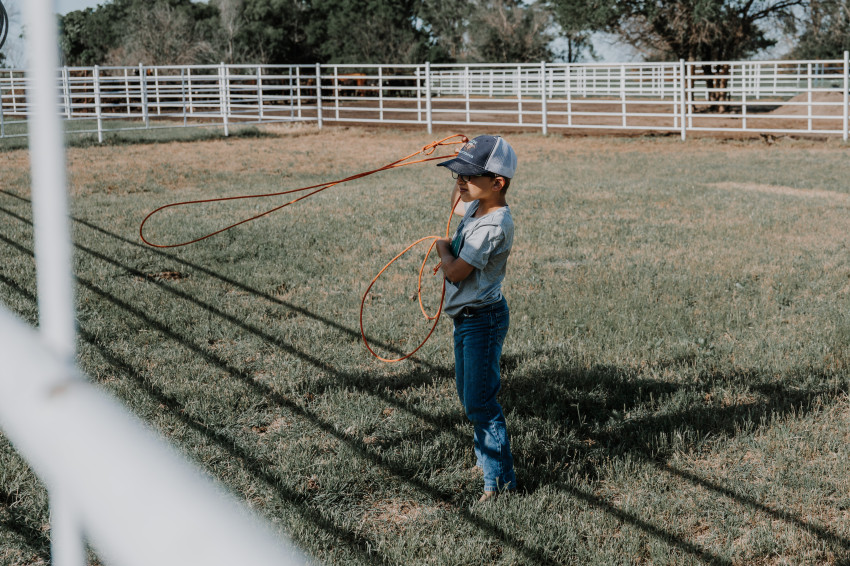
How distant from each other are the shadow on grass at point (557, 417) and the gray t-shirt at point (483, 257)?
2.75 ft

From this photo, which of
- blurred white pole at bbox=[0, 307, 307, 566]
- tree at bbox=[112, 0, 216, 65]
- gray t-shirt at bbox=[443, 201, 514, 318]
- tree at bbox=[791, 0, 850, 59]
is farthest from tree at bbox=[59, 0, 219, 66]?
blurred white pole at bbox=[0, 307, 307, 566]

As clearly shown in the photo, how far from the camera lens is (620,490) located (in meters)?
3.54

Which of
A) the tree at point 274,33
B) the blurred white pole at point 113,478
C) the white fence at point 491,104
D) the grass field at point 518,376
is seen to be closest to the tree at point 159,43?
the white fence at point 491,104

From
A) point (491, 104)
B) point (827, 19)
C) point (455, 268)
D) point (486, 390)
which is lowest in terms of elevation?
point (486, 390)

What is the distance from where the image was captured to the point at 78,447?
1.90 ft

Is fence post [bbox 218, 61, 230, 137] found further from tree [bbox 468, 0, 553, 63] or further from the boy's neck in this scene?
tree [bbox 468, 0, 553, 63]

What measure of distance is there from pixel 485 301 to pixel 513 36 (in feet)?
167

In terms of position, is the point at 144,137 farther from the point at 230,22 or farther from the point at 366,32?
the point at 366,32

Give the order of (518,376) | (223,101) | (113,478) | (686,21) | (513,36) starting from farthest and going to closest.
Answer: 1. (513,36)
2. (686,21)
3. (223,101)
4. (518,376)
5. (113,478)

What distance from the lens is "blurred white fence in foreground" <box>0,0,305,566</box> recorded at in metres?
0.51

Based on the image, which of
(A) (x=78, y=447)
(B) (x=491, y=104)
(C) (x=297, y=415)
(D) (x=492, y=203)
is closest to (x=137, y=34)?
(B) (x=491, y=104)

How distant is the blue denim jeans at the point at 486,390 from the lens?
3432 mm

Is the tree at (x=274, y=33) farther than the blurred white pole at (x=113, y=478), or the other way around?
the tree at (x=274, y=33)

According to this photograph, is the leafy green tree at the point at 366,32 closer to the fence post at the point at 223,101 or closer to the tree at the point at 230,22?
the tree at the point at 230,22
